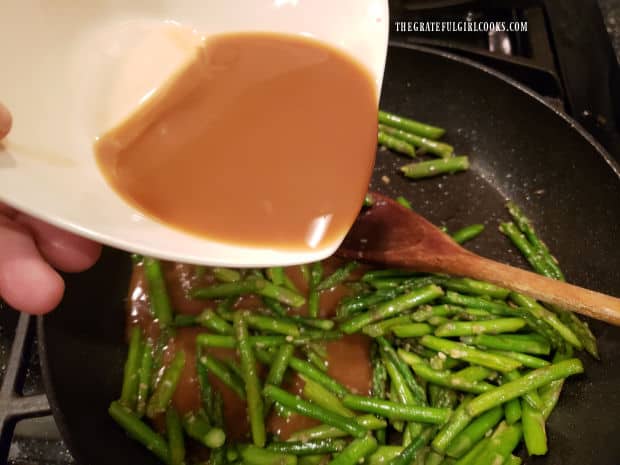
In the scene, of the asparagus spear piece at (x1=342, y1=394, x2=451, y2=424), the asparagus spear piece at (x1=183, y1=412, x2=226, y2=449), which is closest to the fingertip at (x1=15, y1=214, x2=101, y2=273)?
the asparagus spear piece at (x1=183, y1=412, x2=226, y2=449)

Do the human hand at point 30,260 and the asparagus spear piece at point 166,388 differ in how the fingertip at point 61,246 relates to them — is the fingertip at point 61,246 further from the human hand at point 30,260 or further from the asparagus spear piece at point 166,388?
the asparagus spear piece at point 166,388

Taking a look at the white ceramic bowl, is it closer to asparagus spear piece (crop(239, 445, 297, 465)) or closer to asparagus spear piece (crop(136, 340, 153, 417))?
asparagus spear piece (crop(239, 445, 297, 465))

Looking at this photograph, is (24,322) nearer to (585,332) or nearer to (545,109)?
(585,332)

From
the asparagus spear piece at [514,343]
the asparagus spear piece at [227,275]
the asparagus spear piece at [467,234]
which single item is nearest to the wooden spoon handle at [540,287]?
the asparagus spear piece at [514,343]

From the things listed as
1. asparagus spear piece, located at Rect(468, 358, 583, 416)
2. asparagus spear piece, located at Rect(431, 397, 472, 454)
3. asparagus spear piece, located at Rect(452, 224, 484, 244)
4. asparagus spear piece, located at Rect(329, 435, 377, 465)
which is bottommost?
asparagus spear piece, located at Rect(329, 435, 377, 465)

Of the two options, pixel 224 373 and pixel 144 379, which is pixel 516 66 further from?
pixel 144 379

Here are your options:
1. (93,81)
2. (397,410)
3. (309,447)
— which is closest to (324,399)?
(309,447)
